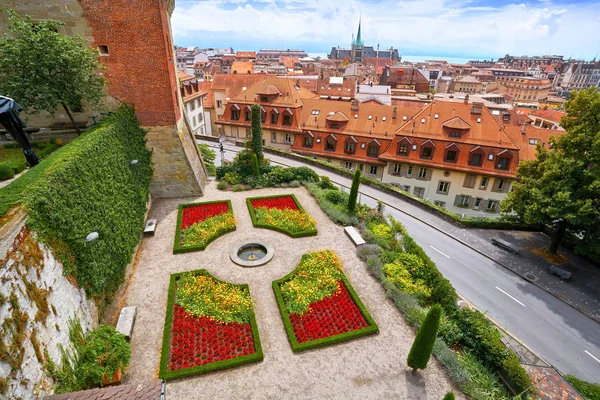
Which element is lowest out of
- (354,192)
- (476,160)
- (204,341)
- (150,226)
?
(204,341)

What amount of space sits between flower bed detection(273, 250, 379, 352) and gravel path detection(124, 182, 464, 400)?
43cm

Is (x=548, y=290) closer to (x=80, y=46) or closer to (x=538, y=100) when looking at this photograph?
(x=80, y=46)

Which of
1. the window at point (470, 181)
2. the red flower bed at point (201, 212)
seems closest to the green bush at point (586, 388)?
the red flower bed at point (201, 212)

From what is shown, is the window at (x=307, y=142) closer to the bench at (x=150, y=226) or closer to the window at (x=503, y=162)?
the window at (x=503, y=162)

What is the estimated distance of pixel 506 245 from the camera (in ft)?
77.8

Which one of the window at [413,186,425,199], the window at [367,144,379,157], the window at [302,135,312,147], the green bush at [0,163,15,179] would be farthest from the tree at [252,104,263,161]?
the window at [413,186,425,199]

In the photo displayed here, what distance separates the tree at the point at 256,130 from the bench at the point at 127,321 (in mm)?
17128

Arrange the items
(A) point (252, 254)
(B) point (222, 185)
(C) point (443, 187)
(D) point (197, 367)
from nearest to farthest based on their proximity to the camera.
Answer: (D) point (197, 367) < (A) point (252, 254) < (B) point (222, 185) < (C) point (443, 187)

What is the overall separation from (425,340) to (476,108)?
31343 mm

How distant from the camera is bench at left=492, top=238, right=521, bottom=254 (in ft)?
76.5

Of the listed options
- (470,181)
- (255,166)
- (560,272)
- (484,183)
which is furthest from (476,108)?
(255,166)

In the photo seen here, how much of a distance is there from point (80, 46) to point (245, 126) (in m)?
26.4

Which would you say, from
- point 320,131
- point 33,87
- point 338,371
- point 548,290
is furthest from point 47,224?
point 320,131

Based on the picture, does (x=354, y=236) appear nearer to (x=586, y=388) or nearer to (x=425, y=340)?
(x=425, y=340)
